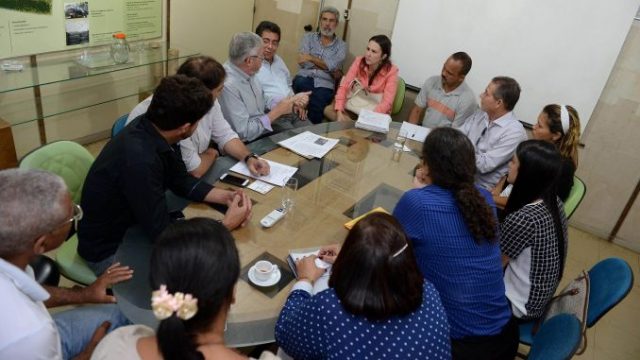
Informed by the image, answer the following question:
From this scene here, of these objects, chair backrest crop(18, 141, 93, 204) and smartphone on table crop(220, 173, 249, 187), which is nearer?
chair backrest crop(18, 141, 93, 204)

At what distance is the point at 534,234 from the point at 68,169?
2.00m

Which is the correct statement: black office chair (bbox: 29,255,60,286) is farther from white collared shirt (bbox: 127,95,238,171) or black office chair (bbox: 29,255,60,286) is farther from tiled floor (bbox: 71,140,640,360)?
tiled floor (bbox: 71,140,640,360)

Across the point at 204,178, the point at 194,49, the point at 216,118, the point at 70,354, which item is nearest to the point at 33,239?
the point at 70,354

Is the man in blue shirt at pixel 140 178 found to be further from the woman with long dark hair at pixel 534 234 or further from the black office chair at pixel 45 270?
the woman with long dark hair at pixel 534 234

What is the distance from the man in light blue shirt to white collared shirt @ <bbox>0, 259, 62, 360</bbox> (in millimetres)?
3185

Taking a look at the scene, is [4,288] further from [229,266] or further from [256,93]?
[256,93]

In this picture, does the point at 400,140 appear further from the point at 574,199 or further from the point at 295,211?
the point at 295,211

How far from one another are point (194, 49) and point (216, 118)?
7.23ft

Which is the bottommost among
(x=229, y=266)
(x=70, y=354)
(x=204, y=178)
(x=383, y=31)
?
(x=70, y=354)

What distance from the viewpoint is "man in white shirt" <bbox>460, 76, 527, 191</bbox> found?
2.81 meters

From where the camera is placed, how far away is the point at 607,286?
68.7 inches

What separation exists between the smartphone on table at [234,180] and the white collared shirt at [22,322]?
1.00m

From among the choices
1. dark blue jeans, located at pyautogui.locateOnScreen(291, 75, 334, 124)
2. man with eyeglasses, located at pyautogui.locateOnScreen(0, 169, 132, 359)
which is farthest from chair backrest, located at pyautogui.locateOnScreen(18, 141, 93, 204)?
dark blue jeans, located at pyautogui.locateOnScreen(291, 75, 334, 124)

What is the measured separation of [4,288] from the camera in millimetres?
1125
